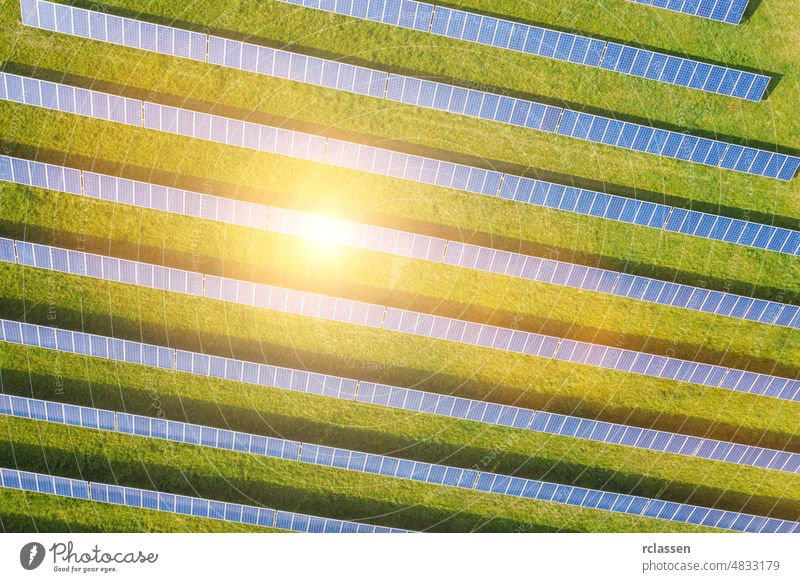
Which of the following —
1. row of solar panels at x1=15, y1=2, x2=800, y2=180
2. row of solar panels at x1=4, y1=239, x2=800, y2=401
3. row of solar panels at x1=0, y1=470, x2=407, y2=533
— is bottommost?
row of solar panels at x1=0, y1=470, x2=407, y2=533

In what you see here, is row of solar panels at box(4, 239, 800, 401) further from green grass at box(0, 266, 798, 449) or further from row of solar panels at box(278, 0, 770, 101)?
row of solar panels at box(278, 0, 770, 101)

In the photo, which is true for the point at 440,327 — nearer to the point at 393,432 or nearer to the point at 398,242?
the point at 398,242

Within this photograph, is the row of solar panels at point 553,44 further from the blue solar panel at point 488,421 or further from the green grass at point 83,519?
the green grass at point 83,519
